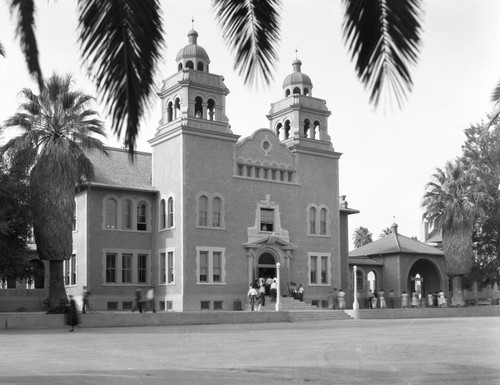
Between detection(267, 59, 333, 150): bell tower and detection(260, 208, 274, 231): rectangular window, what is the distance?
4.53 metres

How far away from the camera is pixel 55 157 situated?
27828mm

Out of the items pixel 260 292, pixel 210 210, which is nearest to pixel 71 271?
pixel 210 210

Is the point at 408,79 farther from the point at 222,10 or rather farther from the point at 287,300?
the point at 287,300

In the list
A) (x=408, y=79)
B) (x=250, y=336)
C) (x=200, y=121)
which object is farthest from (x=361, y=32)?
(x=200, y=121)

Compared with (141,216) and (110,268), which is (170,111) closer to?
(141,216)

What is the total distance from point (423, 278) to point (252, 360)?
4550cm

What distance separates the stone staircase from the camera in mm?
36969

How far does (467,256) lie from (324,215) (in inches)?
386

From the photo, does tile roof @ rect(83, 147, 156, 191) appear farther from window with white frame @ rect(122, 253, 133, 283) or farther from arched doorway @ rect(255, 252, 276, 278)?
arched doorway @ rect(255, 252, 276, 278)

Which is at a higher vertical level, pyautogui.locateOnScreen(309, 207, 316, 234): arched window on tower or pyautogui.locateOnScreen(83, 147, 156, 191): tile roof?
pyautogui.locateOnScreen(83, 147, 156, 191): tile roof

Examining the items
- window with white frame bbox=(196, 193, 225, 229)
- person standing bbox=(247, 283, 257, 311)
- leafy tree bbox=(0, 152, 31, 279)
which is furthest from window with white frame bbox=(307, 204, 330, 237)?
leafy tree bbox=(0, 152, 31, 279)

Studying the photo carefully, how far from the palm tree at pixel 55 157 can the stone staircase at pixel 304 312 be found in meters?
12.3

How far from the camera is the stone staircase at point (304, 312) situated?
37.0 meters

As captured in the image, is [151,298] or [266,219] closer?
[151,298]
